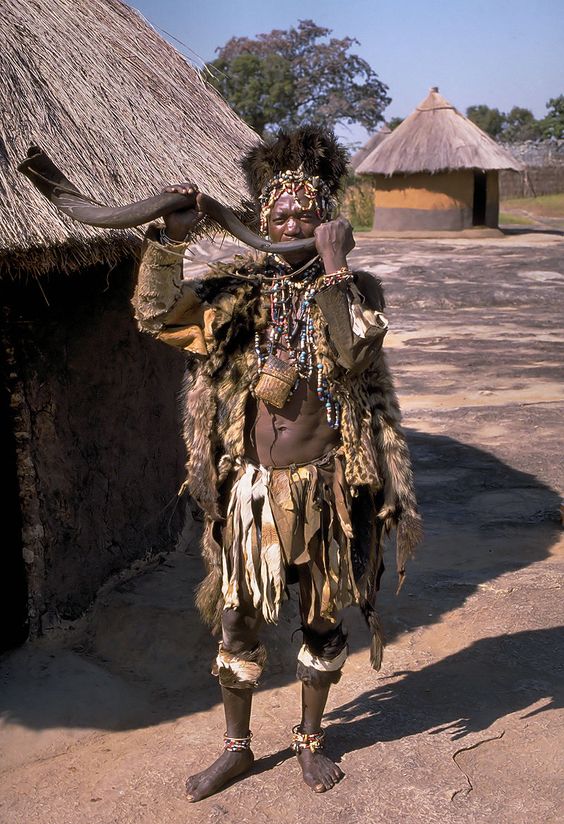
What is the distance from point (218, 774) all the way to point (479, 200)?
20751mm

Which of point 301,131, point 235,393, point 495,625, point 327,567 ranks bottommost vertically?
point 495,625

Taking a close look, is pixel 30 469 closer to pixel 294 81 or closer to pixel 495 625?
pixel 495 625

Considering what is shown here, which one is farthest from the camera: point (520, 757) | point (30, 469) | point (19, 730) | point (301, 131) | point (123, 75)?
point (123, 75)

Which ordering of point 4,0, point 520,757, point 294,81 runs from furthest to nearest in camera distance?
point 294,81, point 4,0, point 520,757

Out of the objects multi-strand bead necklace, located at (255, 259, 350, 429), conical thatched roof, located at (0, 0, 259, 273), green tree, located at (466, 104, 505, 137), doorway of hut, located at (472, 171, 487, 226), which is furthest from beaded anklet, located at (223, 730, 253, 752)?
green tree, located at (466, 104, 505, 137)

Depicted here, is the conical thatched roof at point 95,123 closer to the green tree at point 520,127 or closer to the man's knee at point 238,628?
the man's knee at point 238,628

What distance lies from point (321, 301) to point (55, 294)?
5.38 feet

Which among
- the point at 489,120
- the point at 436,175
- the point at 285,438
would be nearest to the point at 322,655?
the point at 285,438

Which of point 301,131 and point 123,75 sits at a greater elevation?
point 123,75

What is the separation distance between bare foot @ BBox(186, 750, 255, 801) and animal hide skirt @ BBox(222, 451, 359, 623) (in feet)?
1.73

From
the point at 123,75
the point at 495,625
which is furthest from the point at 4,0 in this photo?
the point at 495,625

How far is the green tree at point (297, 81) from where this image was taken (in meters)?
29.8

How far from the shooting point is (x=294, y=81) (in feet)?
102

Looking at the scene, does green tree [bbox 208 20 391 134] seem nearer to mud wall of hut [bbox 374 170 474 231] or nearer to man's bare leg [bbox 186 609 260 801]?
mud wall of hut [bbox 374 170 474 231]
